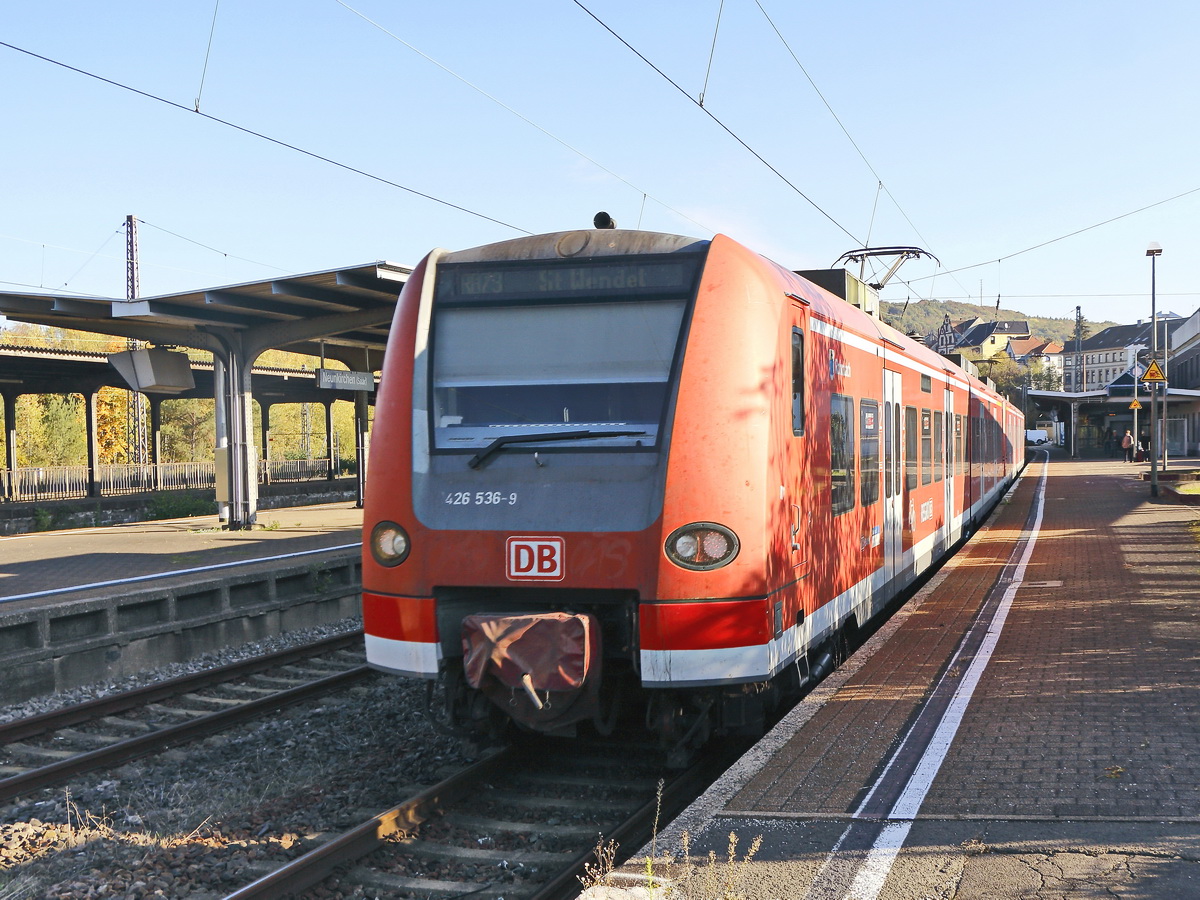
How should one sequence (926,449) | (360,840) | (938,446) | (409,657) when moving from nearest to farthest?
(360,840)
(409,657)
(926,449)
(938,446)

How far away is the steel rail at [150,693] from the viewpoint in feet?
26.3

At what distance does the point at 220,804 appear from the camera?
20.4 feet

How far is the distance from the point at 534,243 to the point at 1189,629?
688 cm

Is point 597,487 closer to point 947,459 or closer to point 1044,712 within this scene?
point 1044,712

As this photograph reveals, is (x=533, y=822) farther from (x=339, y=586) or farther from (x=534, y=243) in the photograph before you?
(x=339, y=586)

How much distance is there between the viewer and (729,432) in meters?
5.68

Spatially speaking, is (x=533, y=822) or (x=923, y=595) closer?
(x=533, y=822)

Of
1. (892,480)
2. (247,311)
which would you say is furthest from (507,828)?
(247,311)

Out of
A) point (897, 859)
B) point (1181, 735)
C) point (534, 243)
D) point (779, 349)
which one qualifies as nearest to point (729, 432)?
point (779, 349)

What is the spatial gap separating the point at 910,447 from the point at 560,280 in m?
5.67

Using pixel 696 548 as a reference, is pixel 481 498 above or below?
above

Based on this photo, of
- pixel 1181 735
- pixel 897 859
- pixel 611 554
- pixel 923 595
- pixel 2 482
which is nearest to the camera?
pixel 897 859

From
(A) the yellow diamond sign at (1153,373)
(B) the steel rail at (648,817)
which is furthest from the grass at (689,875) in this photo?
(A) the yellow diamond sign at (1153,373)

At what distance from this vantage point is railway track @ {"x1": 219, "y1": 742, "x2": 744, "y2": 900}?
5.07m
